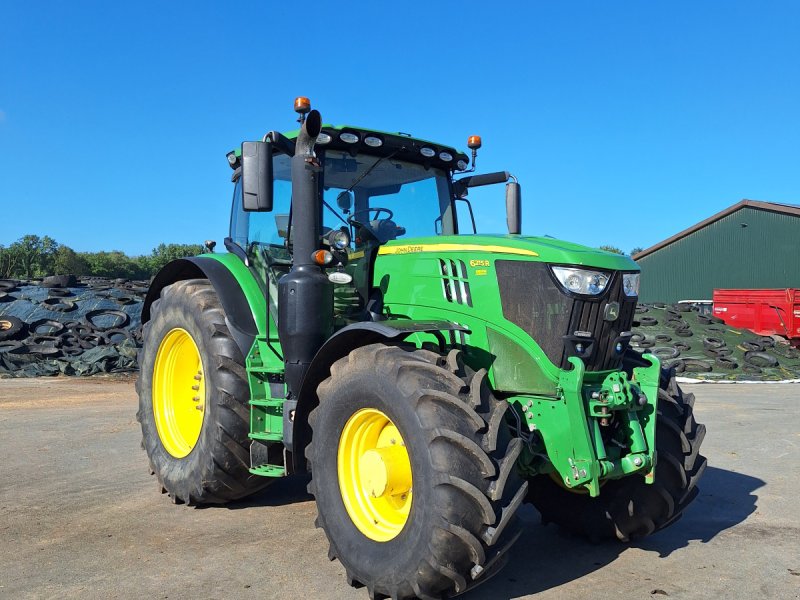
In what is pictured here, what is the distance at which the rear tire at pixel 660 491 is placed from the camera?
4.17 metres

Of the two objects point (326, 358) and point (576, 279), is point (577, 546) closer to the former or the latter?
point (576, 279)

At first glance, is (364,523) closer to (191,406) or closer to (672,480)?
(672,480)

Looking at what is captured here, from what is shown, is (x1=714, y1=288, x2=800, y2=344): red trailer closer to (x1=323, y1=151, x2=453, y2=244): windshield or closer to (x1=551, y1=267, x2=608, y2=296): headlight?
(x1=323, y1=151, x2=453, y2=244): windshield

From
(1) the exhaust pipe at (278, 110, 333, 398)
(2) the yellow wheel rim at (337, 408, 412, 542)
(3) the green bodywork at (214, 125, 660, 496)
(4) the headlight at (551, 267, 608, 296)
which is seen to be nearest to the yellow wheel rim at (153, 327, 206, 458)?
(3) the green bodywork at (214, 125, 660, 496)

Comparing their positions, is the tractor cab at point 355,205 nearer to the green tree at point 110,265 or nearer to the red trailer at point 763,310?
the red trailer at point 763,310

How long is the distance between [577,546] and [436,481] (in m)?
1.70

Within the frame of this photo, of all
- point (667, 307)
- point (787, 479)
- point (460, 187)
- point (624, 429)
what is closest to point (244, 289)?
point (460, 187)

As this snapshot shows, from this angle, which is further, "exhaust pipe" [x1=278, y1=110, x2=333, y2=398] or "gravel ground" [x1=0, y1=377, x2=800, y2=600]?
"exhaust pipe" [x1=278, y1=110, x2=333, y2=398]

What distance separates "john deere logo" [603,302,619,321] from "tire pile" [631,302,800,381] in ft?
35.9

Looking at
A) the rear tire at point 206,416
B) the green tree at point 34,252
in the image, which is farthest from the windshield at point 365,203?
the green tree at point 34,252

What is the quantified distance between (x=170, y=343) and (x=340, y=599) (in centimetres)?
297

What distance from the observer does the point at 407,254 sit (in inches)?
177

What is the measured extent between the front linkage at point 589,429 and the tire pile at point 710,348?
36.2 feet

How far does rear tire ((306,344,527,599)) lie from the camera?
319 centimetres
